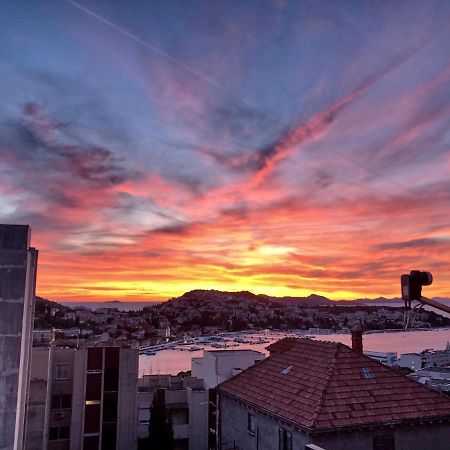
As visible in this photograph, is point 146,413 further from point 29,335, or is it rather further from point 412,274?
point 412,274

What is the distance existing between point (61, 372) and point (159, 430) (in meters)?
10.8

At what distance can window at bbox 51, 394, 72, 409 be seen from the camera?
4422 centimetres

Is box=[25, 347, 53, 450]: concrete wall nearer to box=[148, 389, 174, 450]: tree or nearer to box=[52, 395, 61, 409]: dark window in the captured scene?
box=[52, 395, 61, 409]: dark window

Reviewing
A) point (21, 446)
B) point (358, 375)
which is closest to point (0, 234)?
point (21, 446)

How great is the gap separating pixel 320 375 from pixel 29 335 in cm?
1804

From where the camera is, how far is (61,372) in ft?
147

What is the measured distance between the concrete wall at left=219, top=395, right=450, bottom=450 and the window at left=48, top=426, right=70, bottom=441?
66.3 ft

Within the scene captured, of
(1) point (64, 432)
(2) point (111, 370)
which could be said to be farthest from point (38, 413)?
(2) point (111, 370)

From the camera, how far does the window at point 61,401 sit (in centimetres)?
4422

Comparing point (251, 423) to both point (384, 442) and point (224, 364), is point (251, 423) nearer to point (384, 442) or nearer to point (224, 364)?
point (384, 442)

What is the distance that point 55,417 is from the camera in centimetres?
4394

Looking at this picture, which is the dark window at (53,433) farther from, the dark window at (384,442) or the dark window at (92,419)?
the dark window at (384,442)

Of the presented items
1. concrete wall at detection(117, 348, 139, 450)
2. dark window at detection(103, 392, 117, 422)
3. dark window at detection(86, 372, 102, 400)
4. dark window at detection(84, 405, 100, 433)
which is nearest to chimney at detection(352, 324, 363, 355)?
concrete wall at detection(117, 348, 139, 450)

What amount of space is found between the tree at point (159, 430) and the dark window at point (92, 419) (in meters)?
6.06
